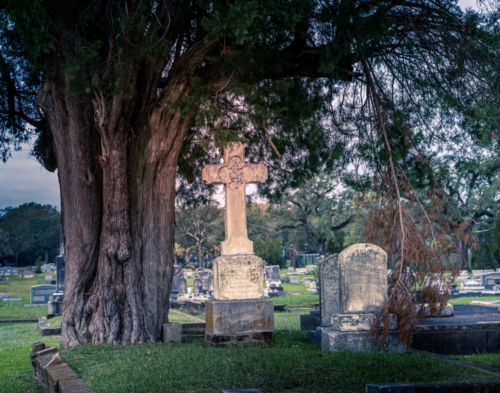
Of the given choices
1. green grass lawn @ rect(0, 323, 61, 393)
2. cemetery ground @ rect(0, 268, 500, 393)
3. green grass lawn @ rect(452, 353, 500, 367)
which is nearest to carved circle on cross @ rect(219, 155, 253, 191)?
cemetery ground @ rect(0, 268, 500, 393)

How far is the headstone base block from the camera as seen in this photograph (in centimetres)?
777

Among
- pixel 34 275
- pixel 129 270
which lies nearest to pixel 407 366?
pixel 129 270

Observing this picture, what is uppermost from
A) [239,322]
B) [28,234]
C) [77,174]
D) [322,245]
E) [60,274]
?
[28,234]

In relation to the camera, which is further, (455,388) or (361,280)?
(361,280)

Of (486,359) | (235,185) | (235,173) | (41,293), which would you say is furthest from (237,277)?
(41,293)

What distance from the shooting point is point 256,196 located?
13117mm

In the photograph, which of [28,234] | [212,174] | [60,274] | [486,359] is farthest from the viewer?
[28,234]

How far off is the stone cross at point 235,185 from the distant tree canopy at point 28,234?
57563 mm

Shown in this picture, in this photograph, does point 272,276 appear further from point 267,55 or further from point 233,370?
point 233,370

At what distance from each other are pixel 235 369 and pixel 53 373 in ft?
6.91

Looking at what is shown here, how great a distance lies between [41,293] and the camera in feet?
66.5

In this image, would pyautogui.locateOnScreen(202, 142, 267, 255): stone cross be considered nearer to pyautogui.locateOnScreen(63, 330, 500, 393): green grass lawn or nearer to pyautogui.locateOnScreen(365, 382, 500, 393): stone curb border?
pyautogui.locateOnScreen(63, 330, 500, 393): green grass lawn

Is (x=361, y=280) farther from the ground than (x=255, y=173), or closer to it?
closer to it

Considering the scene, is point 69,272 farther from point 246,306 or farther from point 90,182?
point 246,306
